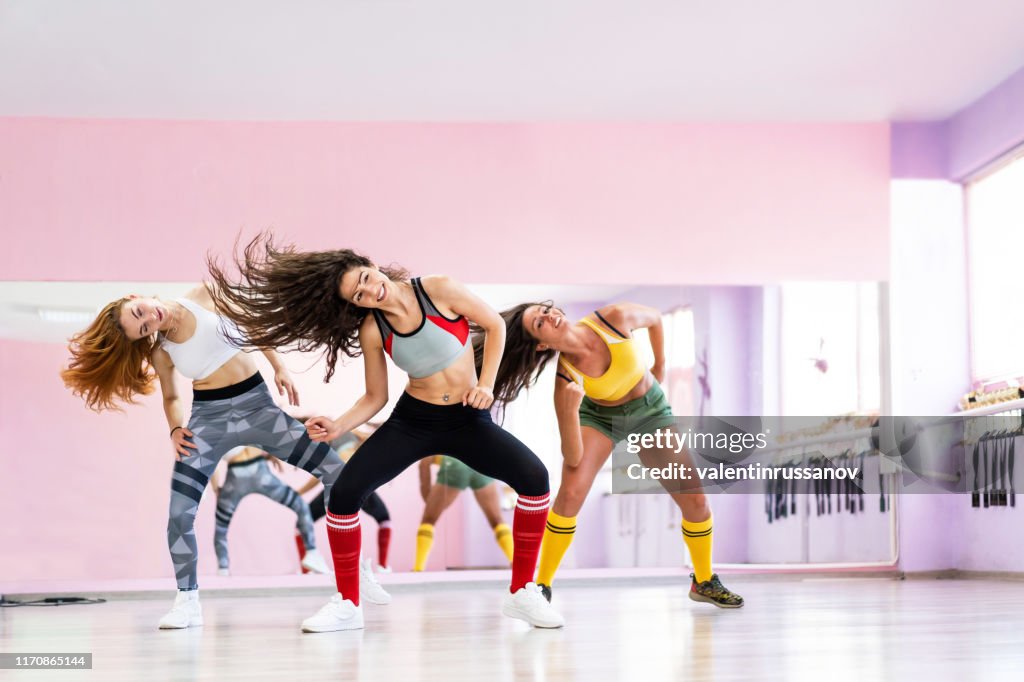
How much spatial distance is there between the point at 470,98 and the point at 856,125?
7.29ft

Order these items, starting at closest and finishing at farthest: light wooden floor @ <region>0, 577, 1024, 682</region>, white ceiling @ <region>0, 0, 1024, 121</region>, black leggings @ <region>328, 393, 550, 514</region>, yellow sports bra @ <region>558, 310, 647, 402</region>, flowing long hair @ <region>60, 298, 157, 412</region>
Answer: light wooden floor @ <region>0, 577, 1024, 682</region>, black leggings @ <region>328, 393, 550, 514</region>, flowing long hair @ <region>60, 298, 157, 412</region>, yellow sports bra @ <region>558, 310, 647, 402</region>, white ceiling @ <region>0, 0, 1024, 121</region>

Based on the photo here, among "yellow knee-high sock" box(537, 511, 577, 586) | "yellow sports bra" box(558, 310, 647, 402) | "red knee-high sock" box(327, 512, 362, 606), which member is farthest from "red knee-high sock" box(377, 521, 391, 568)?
"red knee-high sock" box(327, 512, 362, 606)

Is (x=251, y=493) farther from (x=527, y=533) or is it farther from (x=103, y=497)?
(x=527, y=533)

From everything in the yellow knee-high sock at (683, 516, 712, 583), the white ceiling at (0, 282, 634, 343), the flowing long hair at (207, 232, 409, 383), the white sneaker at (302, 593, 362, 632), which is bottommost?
the white sneaker at (302, 593, 362, 632)

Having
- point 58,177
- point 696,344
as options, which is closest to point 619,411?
point 696,344

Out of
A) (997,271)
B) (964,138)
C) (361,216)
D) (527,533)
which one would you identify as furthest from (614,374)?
(964,138)

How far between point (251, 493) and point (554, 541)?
226 centimetres

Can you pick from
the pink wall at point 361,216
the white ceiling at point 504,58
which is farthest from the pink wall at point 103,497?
the white ceiling at point 504,58

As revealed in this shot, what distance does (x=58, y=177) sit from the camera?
5898mm

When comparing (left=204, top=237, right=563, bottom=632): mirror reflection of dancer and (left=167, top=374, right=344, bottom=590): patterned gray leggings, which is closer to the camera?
→ (left=204, top=237, right=563, bottom=632): mirror reflection of dancer

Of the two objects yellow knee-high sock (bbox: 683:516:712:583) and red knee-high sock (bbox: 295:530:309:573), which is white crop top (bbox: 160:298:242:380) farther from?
red knee-high sock (bbox: 295:530:309:573)

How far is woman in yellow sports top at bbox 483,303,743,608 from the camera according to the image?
148 inches

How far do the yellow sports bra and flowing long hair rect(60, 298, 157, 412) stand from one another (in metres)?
1.46

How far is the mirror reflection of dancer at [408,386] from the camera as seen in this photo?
10.5 feet
